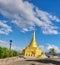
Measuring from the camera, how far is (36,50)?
72812 mm

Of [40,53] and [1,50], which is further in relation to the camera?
[40,53]

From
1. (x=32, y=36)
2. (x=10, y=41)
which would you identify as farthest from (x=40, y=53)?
(x=10, y=41)

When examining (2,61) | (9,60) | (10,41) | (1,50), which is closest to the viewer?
(2,61)

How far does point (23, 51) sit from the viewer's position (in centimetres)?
7462

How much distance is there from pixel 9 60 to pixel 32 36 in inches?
1814

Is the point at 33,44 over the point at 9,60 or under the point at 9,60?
over

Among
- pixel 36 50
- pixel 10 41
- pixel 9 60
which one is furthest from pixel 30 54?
pixel 9 60

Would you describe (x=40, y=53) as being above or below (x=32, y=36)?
below

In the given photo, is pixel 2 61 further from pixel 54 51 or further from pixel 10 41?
pixel 54 51

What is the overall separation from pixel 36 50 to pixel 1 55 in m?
33.4

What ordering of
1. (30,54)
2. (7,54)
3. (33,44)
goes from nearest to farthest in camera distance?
1. (7,54)
2. (30,54)
3. (33,44)

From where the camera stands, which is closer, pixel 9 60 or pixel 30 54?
pixel 9 60

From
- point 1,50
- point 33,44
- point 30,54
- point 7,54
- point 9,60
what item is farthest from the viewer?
point 33,44

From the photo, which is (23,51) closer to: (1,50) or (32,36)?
(32,36)
